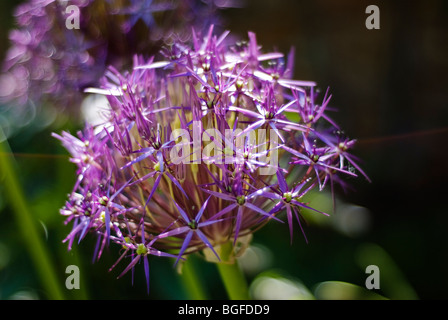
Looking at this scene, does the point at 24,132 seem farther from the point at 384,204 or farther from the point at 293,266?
the point at 384,204

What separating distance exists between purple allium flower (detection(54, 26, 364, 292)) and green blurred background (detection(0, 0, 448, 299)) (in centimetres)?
39

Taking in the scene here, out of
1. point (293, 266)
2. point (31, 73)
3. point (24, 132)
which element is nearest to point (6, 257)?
point (24, 132)

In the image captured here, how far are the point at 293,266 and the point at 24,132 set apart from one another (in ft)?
2.96

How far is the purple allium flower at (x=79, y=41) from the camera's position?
3.59 feet

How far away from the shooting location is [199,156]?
617 millimetres

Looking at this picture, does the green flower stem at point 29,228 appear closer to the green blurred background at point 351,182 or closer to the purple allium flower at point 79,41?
the green blurred background at point 351,182

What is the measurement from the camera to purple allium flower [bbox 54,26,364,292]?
61 centimetres

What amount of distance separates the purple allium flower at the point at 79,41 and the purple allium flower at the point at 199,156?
0.39 metres

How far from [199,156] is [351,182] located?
128cm

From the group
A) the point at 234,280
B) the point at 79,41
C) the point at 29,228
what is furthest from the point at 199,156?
the point at 79,41

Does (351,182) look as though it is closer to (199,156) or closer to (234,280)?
(234,280)

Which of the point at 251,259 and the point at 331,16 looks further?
the point at 331,16

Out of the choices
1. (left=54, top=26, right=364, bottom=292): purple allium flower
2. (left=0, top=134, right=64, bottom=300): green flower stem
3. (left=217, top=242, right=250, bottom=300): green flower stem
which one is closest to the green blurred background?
(left=0, top=134, right=64, bottom=300): green flower stem

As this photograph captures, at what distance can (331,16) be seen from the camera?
7.48 feet
